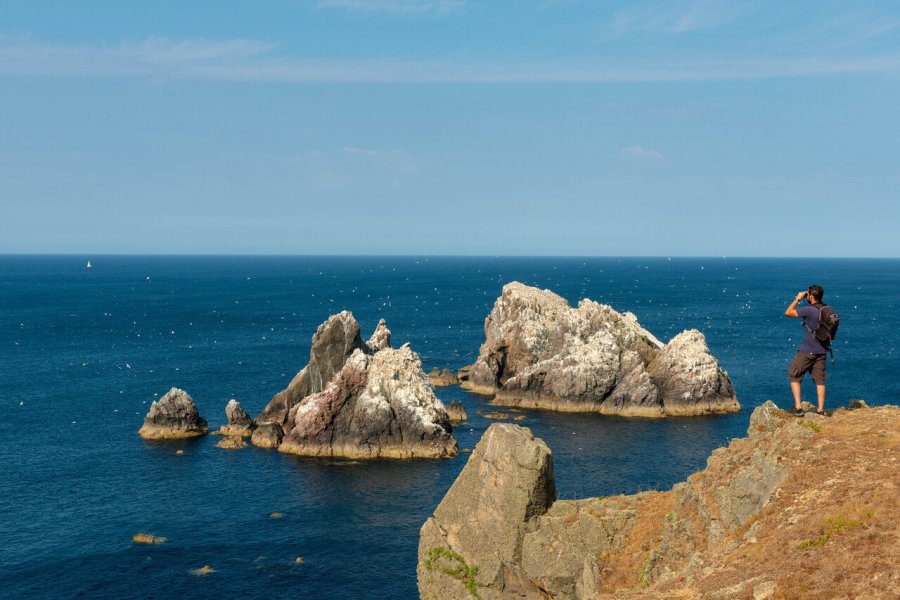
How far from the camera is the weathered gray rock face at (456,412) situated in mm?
99875

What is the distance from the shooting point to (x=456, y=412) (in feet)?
331

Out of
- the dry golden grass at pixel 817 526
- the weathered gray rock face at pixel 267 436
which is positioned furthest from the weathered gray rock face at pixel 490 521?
the weathered gray rock face at pixel 267 436

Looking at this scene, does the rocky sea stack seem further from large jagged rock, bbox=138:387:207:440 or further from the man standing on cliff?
the man standing on cliff

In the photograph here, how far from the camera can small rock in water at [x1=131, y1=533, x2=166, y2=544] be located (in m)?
61.2

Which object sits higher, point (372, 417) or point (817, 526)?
point (817, 526)

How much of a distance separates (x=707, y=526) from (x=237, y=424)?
242 feet

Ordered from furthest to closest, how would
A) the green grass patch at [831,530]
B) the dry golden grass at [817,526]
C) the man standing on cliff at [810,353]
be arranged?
the man standing on cliff at [810,353] → the green grass patch at [831,530] → the dry golden grass at [817,526]

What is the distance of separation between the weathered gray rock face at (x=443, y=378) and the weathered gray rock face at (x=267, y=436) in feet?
120

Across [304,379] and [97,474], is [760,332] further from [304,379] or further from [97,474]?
[97,474]

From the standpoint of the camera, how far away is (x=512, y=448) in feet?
125

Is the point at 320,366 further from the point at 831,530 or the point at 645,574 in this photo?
the point at 831,530

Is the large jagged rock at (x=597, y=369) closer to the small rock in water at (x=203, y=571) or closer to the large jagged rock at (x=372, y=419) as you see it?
the large jagged rock at (x=372, y=419)

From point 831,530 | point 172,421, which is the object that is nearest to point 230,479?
point 172,421

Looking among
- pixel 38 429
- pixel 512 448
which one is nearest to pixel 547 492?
pixel 512 448
